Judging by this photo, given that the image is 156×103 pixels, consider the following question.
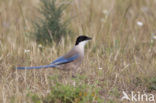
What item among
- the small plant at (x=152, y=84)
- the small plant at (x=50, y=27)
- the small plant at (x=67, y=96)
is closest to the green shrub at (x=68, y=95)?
the small plant at (x=67, y=96)

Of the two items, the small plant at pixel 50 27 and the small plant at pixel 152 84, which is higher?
the small plant at pixel 50 27

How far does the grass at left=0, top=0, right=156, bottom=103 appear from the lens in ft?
18.9

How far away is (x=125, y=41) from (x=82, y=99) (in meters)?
3.22

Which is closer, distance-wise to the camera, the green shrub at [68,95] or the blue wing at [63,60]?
the green shrub at [68,95]

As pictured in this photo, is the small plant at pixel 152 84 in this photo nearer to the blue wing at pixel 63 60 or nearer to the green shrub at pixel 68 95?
the green shrub at pixel 68 95

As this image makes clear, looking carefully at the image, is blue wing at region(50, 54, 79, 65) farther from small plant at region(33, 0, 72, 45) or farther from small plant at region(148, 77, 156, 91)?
small plant at region(33, 0, 72, 45)

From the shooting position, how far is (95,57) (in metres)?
7.28

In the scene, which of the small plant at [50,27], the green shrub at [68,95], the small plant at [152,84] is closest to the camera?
the green shrub at [68,95]

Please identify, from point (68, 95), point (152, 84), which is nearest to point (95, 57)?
point (152, 84)

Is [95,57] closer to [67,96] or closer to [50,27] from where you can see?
[50,27]

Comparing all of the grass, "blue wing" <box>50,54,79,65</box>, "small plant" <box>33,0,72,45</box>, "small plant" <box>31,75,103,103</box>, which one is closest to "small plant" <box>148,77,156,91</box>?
the grass

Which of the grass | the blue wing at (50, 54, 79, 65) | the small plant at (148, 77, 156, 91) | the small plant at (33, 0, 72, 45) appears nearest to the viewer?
the grass

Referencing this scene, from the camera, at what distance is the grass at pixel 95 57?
5750 millimetres

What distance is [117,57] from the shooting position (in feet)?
23.7
